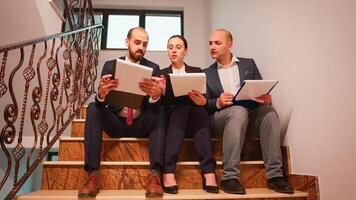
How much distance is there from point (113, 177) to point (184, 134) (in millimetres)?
438

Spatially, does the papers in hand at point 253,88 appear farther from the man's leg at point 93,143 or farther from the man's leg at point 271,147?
the man's leg at point 93,143

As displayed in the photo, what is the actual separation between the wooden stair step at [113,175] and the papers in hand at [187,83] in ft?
1.33

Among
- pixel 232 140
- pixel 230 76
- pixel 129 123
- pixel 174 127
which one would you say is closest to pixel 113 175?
pixel 129 123

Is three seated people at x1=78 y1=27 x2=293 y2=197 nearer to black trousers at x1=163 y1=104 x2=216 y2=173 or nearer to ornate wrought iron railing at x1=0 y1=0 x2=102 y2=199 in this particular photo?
black trousers at x1=163 y1=104 x2=216 y2=173

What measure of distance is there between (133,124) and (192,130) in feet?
1.12

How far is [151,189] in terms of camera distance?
49.4 inches

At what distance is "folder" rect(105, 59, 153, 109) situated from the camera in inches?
50.1

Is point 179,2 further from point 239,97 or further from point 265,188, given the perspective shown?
point 265,188

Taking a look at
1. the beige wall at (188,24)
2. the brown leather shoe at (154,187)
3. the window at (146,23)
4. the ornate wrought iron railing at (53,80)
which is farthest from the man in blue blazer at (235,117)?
the window at (146,23)

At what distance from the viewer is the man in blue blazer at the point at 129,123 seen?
132 centimetres

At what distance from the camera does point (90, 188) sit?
1246mm

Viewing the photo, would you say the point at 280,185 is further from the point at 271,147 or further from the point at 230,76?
the point at 230,76

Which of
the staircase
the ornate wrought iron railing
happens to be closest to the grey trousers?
the staircase

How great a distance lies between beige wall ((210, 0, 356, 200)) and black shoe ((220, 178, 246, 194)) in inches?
14.8
